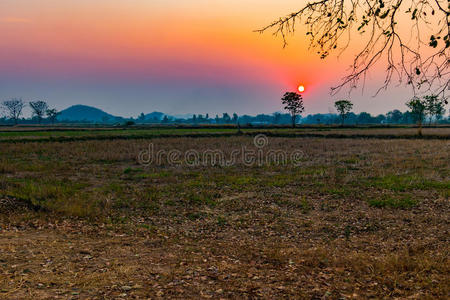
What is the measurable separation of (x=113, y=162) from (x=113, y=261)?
21.6 meters

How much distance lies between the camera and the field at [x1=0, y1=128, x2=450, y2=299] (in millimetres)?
5883

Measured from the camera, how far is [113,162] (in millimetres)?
27234

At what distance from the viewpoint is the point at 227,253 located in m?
7.93

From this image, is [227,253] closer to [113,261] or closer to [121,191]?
[113,261]

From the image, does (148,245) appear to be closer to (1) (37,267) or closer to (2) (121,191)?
(1) (37,267)

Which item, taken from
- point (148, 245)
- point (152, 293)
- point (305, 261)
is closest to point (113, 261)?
point (148, 245)

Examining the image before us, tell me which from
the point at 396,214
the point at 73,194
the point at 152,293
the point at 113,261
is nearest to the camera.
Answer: the point at 152,293

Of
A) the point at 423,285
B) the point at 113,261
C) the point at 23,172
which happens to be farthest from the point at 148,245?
the point at 23,172

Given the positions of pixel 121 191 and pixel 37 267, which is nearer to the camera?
pixel 37 267

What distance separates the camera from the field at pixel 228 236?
5883mm

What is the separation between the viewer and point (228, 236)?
959cm

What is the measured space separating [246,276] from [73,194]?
11.6 metres

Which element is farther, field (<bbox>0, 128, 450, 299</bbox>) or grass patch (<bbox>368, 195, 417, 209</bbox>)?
grass patch (<bbox>368, 195, 417, 209</bbox>)

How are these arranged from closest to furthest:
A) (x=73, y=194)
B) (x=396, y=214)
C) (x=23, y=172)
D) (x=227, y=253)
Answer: (x=227, y=253) → (x=396, y=214) → (x=73, y=194) → (x=23, y=172)
